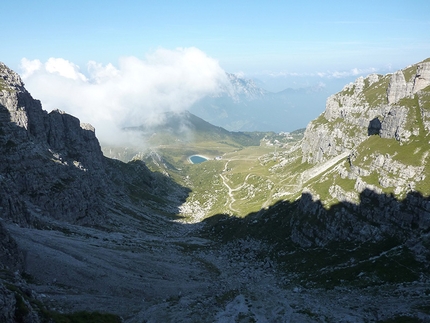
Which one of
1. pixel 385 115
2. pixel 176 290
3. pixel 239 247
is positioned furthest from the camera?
pixel 385 115

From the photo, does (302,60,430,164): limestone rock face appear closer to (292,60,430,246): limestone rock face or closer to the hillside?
(292,60,430,246): limestone rock face

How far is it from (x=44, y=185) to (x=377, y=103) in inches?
6863

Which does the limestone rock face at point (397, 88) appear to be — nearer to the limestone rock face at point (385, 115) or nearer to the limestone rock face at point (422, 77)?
the limestone rock face at point (385, 115)

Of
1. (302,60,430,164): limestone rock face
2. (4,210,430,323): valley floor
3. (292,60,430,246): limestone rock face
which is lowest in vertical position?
(4,210,430,323): valley floor

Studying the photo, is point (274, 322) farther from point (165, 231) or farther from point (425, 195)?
point (165, 231)

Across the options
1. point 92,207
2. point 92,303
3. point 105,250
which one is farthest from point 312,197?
point 92,207

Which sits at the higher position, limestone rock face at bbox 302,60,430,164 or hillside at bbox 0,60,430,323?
limestone rock face at bbox 302,60,430,164

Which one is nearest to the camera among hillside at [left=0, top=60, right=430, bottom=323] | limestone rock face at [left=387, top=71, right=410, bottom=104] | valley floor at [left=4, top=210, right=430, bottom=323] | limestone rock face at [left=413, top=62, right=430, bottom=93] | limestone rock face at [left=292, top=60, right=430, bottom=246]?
valley floor at [left=4, top=210, right=430, bottom=323]

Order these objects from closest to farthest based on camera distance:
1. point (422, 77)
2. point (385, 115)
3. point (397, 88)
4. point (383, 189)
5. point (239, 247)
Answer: point (383, 189), point (239, 247), point (422, 77), point (385, 115), point (397, 88)

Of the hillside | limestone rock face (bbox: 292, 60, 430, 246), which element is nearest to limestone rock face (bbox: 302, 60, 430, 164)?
limestone rock face (bbox: 292, 60, 430, 246)

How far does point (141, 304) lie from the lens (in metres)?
70.0

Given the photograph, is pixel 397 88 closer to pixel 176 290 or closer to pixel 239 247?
pixel 239 247

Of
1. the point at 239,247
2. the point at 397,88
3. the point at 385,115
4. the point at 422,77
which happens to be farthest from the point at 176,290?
the point at 397,88

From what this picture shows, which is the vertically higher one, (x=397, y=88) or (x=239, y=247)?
(x=397, y=88)
